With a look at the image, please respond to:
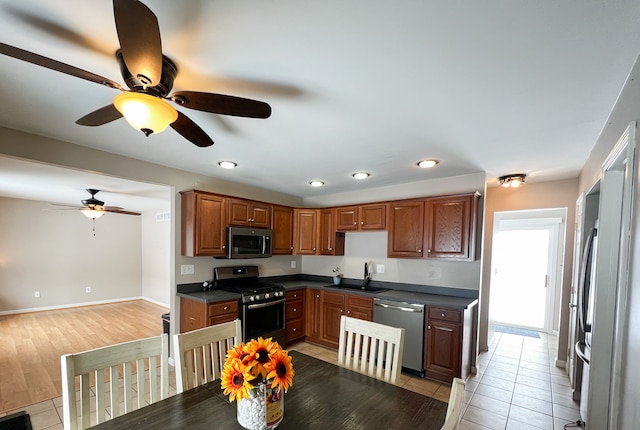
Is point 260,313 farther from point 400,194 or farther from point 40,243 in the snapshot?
point 40,243

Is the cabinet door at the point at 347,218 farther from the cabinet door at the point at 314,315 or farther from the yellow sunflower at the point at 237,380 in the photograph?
the yellow sunflower at the point at 237,380

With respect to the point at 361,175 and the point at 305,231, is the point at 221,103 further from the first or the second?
the point at 305,231

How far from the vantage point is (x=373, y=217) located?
397 centimetres

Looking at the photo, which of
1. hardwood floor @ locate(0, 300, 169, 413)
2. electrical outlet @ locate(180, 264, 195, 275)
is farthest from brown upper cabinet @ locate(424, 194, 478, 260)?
hardwood floor @ locate(0, 300, 169, 413)

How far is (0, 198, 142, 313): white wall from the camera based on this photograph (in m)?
5.72

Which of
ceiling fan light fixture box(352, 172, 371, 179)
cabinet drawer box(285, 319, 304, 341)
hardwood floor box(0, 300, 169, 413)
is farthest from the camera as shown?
cabinet drawer box(285, 319, 304, 341)

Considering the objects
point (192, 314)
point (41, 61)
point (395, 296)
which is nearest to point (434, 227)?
point (395, 296)

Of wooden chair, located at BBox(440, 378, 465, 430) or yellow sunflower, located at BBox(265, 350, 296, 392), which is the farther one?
yellow sunflower, located at BBox(265, 350, 296, 392)

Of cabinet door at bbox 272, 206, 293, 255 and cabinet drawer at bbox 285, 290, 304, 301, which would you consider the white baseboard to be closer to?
cabinet door at bbox 272, 206, 293, 255

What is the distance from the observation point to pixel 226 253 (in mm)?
3566

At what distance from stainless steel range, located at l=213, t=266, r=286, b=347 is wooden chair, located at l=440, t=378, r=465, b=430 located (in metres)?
2.81

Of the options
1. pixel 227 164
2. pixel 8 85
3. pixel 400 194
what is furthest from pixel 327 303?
pixel 8 85

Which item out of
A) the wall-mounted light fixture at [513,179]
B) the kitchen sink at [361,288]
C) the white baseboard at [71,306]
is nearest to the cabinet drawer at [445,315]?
the kitchen sink at [361,288]

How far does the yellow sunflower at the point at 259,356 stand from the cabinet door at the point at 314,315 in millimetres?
3109
